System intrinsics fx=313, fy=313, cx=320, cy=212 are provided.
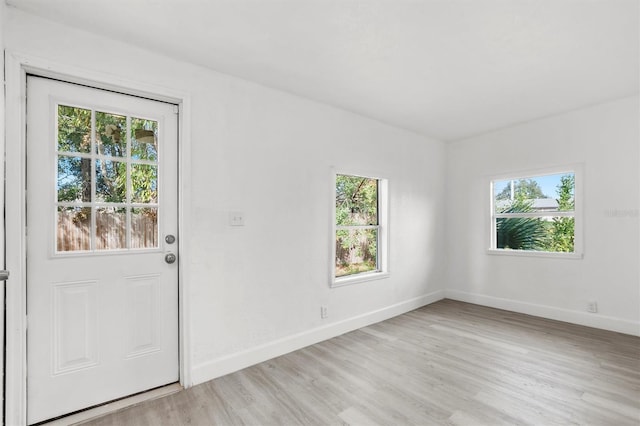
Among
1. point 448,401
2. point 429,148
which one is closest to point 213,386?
point 448,401

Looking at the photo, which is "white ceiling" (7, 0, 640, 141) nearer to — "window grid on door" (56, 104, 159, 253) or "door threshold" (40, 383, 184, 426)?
"window grid on door" (56, 104, 159, 253)

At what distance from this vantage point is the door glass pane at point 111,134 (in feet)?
7.07

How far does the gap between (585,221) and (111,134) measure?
478 centimetres

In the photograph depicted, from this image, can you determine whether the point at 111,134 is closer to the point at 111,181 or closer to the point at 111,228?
the point at 111,181

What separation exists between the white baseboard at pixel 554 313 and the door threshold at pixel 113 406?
4.01 meters

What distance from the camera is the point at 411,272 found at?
14.4ft

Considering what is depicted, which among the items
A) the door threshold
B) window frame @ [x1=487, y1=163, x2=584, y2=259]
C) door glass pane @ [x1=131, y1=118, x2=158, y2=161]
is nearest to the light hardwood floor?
the door threshold

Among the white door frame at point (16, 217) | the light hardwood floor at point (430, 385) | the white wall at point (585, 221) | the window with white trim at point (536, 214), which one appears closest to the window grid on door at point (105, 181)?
the white door frame at point (16, 217)

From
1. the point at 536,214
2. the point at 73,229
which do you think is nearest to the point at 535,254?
the point at 536,214

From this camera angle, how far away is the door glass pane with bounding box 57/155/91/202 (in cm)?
203

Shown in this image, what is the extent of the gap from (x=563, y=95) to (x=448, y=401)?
10.3 ft

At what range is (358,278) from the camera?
363 cm

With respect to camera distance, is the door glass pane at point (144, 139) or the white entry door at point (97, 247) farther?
the door glass pane at point (144, 139)

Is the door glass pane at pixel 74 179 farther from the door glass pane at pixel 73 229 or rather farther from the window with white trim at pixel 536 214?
the window with white trim at pixel 536 214
